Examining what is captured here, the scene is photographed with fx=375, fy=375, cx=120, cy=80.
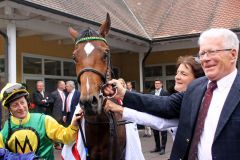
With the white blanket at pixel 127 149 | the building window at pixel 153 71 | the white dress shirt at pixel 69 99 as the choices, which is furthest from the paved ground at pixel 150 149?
the building window at pixel 153 71

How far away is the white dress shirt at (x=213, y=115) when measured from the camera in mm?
2205

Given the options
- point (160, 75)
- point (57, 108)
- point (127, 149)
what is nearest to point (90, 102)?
point (127, 149)

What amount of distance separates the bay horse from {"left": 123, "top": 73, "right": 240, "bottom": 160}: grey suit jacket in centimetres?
46

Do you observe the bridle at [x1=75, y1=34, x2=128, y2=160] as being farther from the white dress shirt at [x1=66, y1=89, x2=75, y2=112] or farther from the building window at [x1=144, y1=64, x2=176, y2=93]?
the building window at [x1=144, y1=64, x2=176, y2=93]

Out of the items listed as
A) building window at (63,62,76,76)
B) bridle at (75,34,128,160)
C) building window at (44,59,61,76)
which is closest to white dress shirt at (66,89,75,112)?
building window at (44,59,61,76)

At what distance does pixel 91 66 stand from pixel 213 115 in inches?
53.1

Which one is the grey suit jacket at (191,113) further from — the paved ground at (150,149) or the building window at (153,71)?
the building window at (153,71)

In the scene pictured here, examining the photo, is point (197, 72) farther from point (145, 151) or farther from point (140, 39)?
point (140, 39)

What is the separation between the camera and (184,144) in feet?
7.73

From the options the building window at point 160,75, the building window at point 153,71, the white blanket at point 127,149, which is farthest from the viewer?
the building window at point 153,71

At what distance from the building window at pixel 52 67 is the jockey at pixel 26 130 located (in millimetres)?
9843

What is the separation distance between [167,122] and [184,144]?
346mm

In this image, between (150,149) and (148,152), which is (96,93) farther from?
(150,149)

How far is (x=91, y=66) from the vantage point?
3.26 meters
